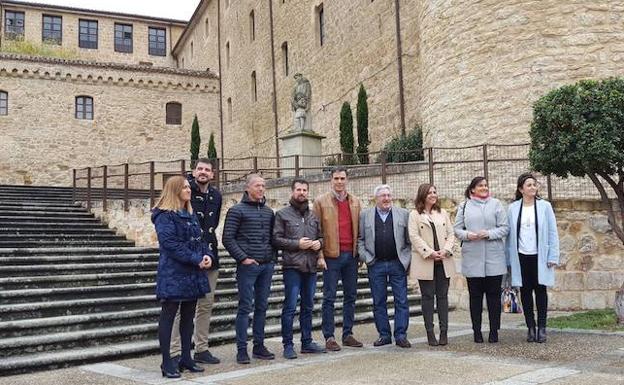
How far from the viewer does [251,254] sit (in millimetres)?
5613

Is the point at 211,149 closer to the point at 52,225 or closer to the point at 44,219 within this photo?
the point at 44,219

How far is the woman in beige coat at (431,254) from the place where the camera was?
6.21 metres

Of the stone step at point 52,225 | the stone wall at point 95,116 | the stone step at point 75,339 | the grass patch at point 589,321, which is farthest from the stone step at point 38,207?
the stone wall at point 95,116

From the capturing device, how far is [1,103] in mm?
30219

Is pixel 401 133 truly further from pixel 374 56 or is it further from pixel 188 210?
pixel 188 210

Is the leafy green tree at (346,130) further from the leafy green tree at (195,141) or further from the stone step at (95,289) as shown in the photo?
the leafy green tree at (195,141)

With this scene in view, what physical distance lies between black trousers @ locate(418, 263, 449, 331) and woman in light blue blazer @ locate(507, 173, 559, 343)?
70 centimetres

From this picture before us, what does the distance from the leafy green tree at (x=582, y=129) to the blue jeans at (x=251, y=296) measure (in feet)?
12.2

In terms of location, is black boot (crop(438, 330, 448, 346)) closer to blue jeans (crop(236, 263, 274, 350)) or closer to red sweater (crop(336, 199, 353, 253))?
red sweater (crop(336, 199, 353, 253))

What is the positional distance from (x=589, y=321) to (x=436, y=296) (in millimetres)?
2407

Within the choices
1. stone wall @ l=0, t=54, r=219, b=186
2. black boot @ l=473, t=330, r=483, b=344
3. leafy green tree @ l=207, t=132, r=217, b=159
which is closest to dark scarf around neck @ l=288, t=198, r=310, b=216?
black boot @ l=473, t=330, r=483, b=344

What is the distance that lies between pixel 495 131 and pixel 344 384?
9100 millimetres

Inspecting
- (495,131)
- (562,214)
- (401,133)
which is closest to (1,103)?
(401,133)

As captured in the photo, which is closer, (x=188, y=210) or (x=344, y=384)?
(x=344, y=384)
